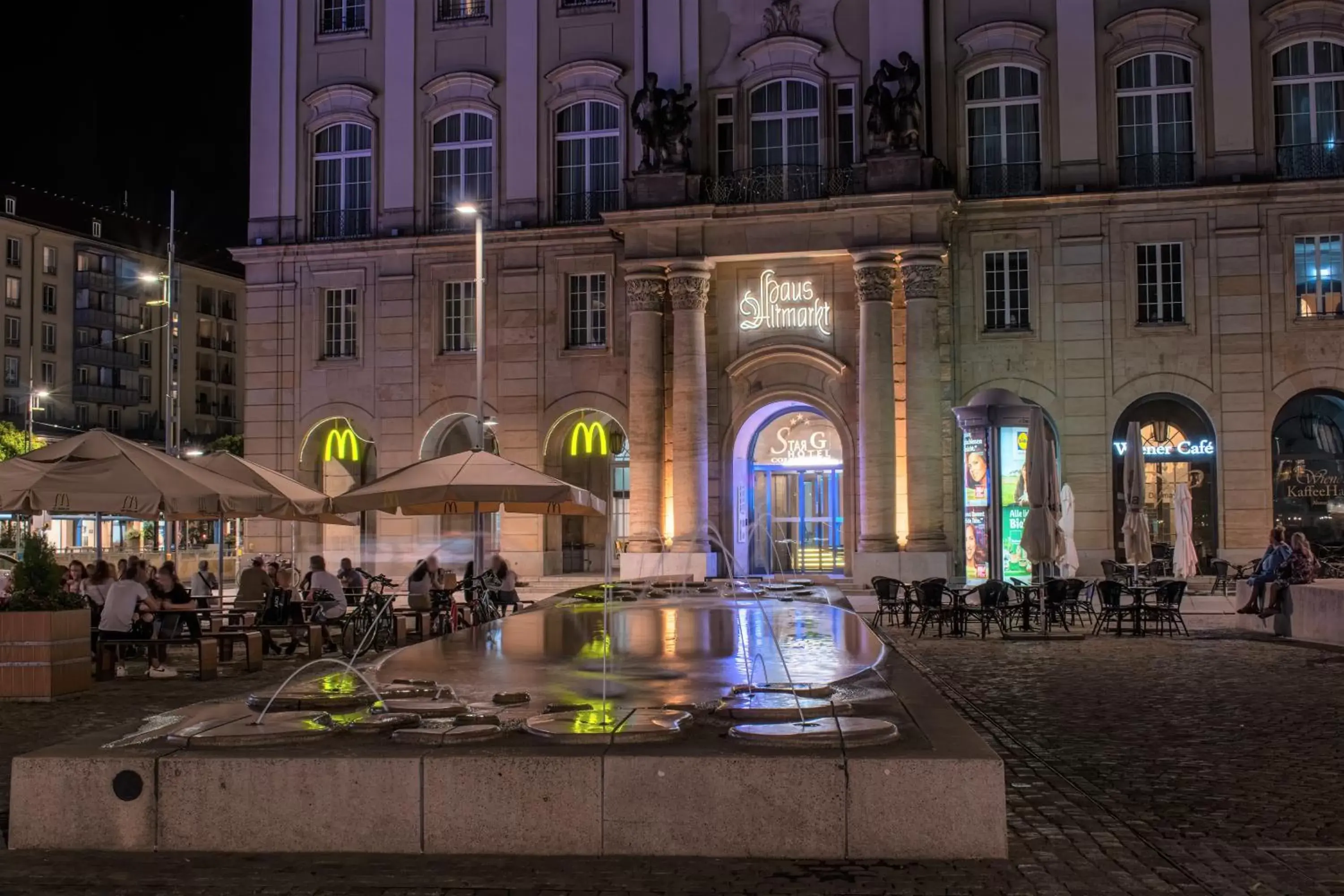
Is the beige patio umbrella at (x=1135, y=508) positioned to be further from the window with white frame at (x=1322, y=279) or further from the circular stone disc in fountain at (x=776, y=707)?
the circular stone disc in fountain at (x=776, y=707)

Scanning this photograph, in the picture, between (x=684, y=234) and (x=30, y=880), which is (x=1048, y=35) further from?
(x=30, y=880)

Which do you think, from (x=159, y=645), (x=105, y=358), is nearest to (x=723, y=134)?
(x=159, y=645)

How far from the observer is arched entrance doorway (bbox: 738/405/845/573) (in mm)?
37000

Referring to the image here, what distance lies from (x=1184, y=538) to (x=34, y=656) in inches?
858

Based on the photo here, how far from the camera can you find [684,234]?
3447 cm

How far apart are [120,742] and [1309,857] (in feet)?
21.9

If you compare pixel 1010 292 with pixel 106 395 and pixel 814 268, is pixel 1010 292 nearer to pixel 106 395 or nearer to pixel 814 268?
pixel 814 268

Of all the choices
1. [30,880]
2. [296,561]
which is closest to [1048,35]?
[296,561]

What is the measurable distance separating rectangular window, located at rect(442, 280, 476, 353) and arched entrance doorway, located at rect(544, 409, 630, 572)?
135 inches

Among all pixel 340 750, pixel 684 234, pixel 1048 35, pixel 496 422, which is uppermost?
pixel 1048 35

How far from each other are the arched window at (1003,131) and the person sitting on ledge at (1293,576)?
15522 mm

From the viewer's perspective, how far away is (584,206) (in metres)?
37.4

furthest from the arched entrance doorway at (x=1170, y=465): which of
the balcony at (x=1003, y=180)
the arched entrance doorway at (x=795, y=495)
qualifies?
the arched entrance doorway at (x=795, y=495)

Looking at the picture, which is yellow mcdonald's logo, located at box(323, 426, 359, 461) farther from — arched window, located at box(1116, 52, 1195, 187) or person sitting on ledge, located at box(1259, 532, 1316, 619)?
person sitting on ledge, located at box(1259, 532, 1316, 619)
